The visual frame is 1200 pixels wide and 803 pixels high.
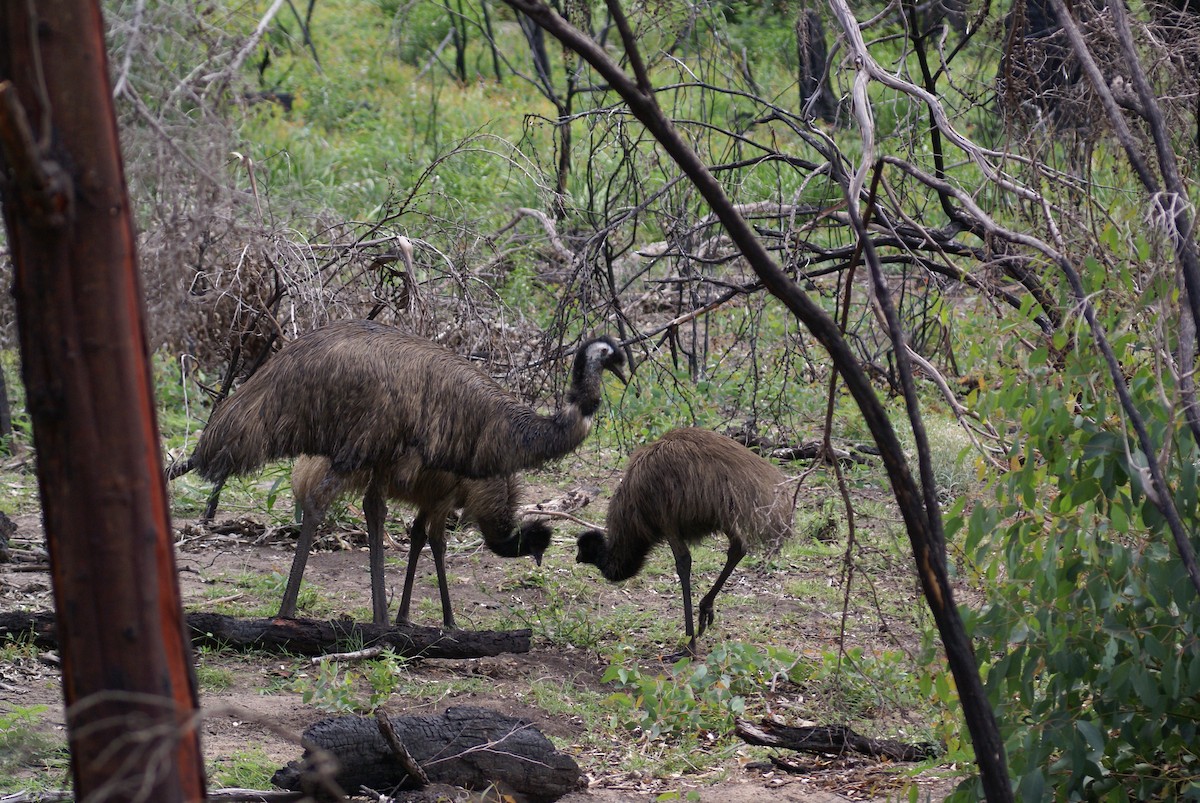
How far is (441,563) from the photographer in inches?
287

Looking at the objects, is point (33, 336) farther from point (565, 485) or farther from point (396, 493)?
point (565, 485)

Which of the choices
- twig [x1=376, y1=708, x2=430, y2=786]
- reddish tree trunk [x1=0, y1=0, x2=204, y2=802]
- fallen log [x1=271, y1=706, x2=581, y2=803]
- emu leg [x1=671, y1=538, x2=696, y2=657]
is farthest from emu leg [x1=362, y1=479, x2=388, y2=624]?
reddish tree trunk [x1=0, y1=0, x2=204, y2=802]

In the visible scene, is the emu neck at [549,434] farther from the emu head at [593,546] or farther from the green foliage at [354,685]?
the green foliage at [354,685]

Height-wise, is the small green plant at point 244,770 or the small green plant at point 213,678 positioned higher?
the small green plant at point 213,678

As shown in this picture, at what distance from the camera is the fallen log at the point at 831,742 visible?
5383 mm

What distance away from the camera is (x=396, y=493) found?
7.18 m

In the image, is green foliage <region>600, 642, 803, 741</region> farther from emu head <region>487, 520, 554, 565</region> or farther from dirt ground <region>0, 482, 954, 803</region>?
emu head <region>487, 520, 554, 565</region>

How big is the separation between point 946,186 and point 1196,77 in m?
1.04

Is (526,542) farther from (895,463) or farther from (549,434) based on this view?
(895,463)

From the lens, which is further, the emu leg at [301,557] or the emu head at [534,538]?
the emu head at [534,538]

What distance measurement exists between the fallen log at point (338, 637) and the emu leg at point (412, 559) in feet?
1.74

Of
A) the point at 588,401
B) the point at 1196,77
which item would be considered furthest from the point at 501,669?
the point at 1196,77

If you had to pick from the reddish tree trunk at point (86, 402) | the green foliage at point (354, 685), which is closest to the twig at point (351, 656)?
the green foliage at point (354, 685)

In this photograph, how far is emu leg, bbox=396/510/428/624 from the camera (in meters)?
7.13
